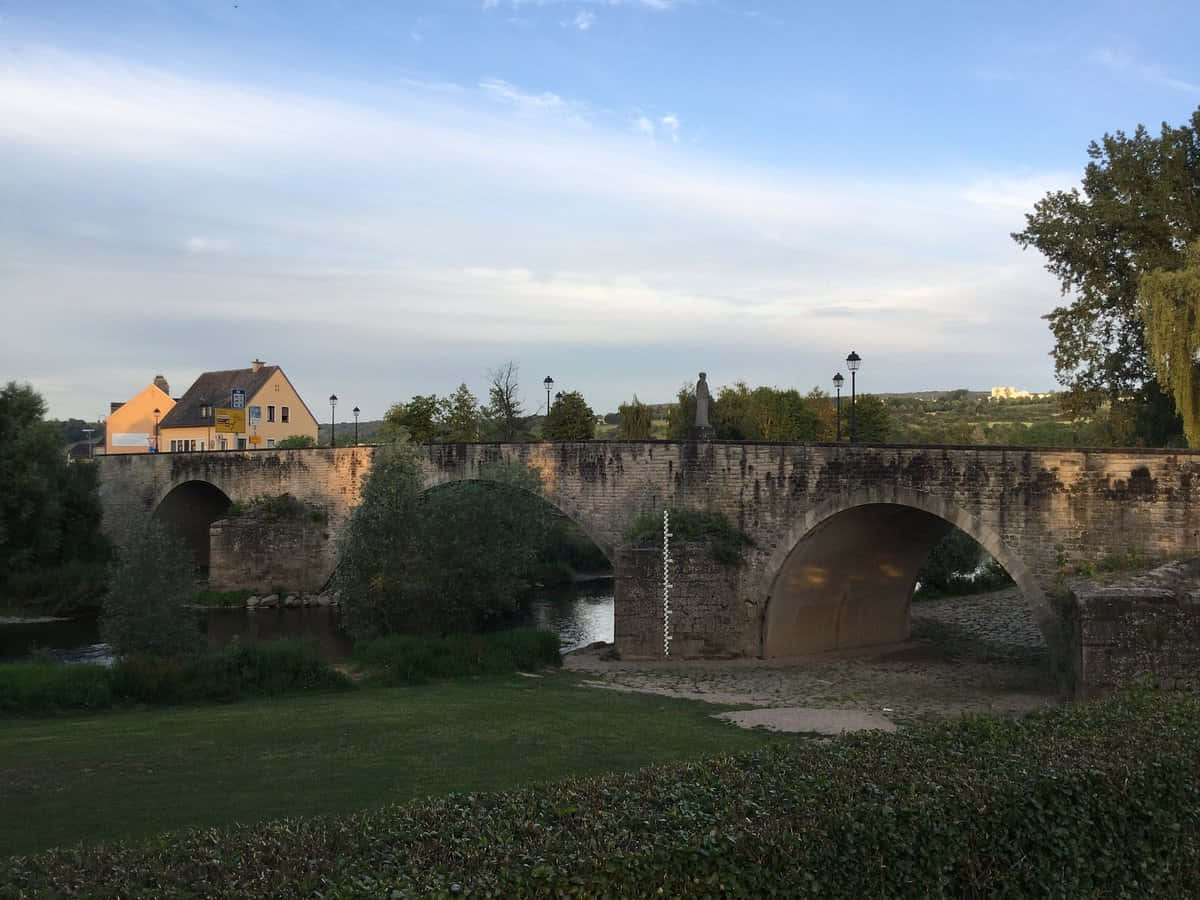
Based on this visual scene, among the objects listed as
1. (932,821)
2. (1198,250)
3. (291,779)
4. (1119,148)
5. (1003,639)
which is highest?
(1119,148)

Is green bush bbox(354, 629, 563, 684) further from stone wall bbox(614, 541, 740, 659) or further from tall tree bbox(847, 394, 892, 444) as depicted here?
tall tree bbox(847, 394, 892, 444)

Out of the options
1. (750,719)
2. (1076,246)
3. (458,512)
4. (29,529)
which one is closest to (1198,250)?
(1076,246)

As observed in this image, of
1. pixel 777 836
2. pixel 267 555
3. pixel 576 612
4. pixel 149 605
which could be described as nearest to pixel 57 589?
pixel 267 555

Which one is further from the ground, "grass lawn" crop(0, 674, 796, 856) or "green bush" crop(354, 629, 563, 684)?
"grass lawn" crop(0, 674, 796, 856)

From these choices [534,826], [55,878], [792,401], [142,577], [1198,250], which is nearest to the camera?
[55,878]

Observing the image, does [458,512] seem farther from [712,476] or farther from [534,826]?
[534,826]

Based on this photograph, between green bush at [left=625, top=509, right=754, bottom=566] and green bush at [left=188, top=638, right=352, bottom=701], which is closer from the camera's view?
green bush at [left=188, top=638, right=352, bottom=701]

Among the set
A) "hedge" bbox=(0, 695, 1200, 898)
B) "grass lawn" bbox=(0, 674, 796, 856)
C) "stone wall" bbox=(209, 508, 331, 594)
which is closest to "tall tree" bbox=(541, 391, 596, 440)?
A: "stone wall" bbox=(209, 508, 331, 594)

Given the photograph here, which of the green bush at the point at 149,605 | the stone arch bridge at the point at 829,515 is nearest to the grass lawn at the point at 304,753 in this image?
the green bush at the point at 149,605

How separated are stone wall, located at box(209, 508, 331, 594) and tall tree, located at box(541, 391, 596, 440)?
21431mm

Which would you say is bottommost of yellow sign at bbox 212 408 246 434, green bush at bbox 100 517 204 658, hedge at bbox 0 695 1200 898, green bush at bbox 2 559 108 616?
green bush at bbox 2 559 108 616

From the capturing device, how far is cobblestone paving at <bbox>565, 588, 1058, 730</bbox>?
16.1 metres

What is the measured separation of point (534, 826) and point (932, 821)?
2141mm

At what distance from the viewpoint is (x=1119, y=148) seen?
1053 inches
